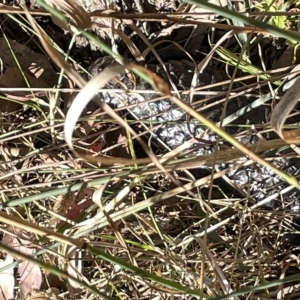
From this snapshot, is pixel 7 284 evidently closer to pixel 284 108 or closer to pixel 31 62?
pixel 31 62

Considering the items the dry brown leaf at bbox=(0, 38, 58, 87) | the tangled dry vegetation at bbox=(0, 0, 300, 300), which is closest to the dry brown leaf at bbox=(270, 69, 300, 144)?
the tangled dry vegetation at bbox=(0, 0, 300, 300)

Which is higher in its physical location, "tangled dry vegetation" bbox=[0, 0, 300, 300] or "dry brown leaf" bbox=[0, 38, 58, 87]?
"dry brown leaf" bbox=[0, 38, 58, 87]

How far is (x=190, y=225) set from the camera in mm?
1415

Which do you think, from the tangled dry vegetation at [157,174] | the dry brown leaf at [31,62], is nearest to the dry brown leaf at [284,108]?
the tangled dry vegetation at [157,174]

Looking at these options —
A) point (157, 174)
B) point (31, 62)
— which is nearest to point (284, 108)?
point (157, 174)

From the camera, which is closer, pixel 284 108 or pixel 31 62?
pixel 284 108

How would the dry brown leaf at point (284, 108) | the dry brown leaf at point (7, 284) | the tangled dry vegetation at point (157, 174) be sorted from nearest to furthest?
the dry brown leaf at point (284, 108)
the tangled dry vegetation at point (157, 174)
the dry brown leaf at point (7, 284)

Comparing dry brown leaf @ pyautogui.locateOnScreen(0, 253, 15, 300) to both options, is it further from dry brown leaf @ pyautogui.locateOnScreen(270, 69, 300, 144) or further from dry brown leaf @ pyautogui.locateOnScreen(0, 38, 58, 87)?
dry brown leaf @ pyautogui.locateOnScreen(270, 69, 300, 144)

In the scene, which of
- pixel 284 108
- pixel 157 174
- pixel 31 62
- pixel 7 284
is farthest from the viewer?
pixel 31 62

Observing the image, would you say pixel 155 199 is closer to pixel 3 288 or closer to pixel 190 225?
pixel 190 225

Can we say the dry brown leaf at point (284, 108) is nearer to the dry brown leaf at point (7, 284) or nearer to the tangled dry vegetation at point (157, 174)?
the tangled dry vegetation at point (157, 174)

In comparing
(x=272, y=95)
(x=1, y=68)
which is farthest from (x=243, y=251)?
(x=1, y=68)

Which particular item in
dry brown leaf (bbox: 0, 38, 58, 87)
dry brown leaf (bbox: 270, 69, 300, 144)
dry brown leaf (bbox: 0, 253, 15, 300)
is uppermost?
dry brown leaf (bbox: 0, 38, 58, 87)

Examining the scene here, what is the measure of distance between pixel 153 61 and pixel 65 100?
261mm
